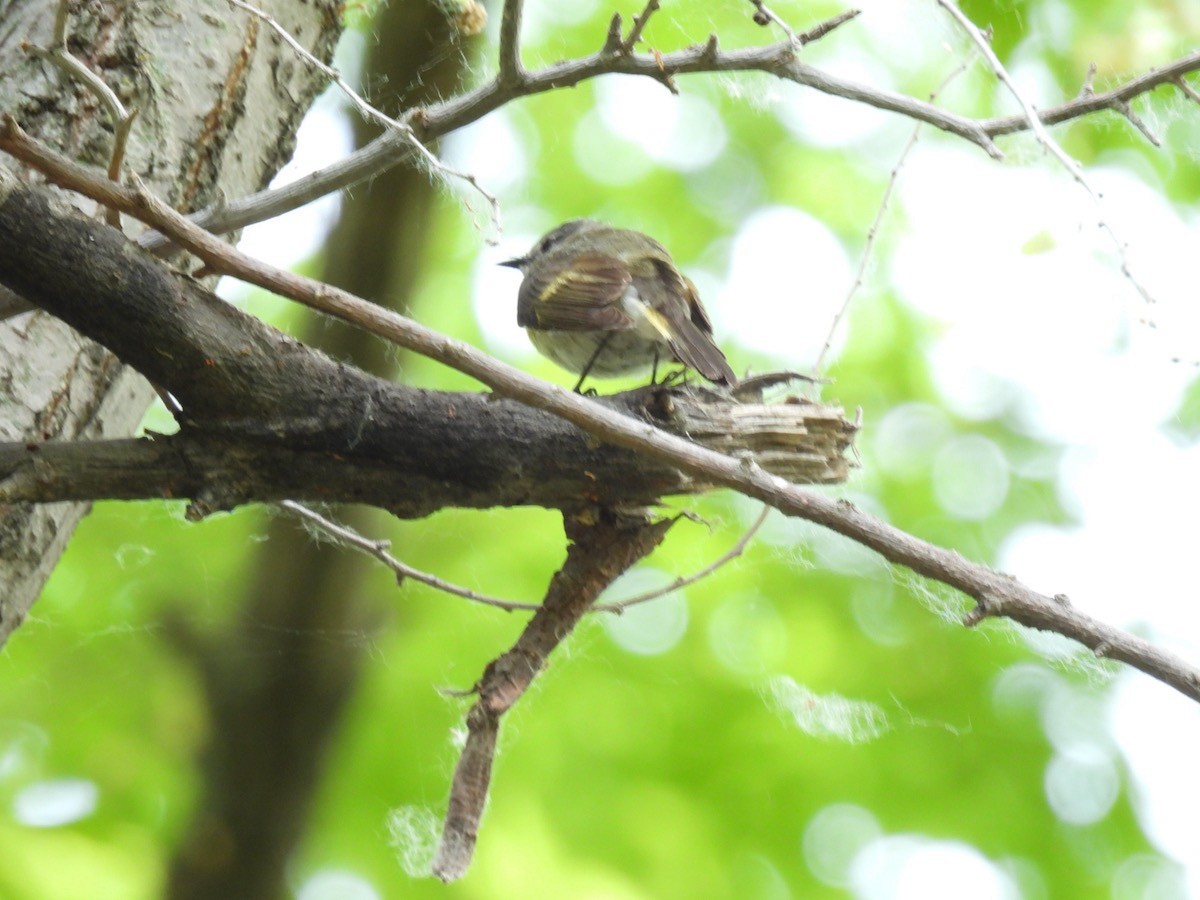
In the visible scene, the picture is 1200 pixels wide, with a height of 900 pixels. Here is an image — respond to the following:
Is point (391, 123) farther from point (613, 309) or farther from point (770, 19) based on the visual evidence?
point (613, 309)

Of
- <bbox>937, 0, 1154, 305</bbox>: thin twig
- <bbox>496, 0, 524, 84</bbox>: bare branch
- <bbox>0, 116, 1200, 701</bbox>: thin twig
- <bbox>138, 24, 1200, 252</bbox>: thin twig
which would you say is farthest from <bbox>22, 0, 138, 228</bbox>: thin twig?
<bbox>937, 0, 1154, 305</bbox>: thin twig

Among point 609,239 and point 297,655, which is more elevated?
point 609,239

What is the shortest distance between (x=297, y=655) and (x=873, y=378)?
241 cm

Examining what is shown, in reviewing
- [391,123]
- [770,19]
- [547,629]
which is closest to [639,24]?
[770,19]

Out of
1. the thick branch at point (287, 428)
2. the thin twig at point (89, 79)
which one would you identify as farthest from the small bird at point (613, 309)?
the thin twig at point (89, 79)

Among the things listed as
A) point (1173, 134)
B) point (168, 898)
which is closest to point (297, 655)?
point (168, 898)

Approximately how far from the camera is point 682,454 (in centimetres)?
133

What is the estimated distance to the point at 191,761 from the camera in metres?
3.51

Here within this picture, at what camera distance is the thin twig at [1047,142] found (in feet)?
5.46

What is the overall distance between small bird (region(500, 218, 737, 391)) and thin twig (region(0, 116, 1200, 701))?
75 cm

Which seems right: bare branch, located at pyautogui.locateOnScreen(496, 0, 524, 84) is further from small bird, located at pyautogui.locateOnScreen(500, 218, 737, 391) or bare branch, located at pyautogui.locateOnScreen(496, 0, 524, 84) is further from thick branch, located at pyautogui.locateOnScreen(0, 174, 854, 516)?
small bird, located at pyautogui.locateOnScreen(500, 218, 737, 391)

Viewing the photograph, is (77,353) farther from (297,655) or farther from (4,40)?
(297,655)

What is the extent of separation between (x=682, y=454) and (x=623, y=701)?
2.76 metres

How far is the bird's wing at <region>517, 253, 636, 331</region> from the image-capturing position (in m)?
2.26
